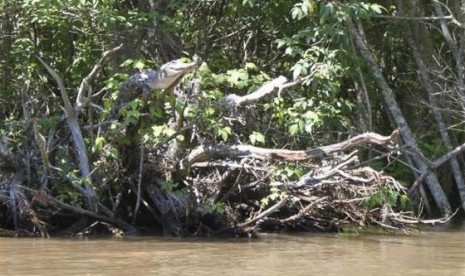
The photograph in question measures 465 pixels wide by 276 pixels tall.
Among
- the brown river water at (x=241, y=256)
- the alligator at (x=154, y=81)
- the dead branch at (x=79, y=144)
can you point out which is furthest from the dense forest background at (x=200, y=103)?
the brown river water at (x=241, y=256)

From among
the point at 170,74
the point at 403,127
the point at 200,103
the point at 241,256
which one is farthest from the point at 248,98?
the point at 403,127

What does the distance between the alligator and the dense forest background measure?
13 cm

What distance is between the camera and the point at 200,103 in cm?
970

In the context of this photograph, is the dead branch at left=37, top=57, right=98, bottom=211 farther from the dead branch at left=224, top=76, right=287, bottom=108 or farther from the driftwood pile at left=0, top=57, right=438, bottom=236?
the dead branch at left=224, top=76, right=287, bottom=108

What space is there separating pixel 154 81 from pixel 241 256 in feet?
7.67

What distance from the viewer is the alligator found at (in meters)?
9.22

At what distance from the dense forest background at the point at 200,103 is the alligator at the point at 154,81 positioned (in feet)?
0.41

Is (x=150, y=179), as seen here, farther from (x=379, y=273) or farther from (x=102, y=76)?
(x=379, y=273)

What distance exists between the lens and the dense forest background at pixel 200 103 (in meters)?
9.80

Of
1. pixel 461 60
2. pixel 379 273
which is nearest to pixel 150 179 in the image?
pixel 379 273

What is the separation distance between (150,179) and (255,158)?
49.1 inches

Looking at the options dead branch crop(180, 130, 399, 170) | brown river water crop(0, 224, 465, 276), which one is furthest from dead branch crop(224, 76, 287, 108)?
brown river water crop(0, 224, 465, 276)

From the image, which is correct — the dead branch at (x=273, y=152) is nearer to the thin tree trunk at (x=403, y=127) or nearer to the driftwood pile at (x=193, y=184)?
the driftwood pile at (x=193, y=184)

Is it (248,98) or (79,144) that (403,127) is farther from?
(79,144)
